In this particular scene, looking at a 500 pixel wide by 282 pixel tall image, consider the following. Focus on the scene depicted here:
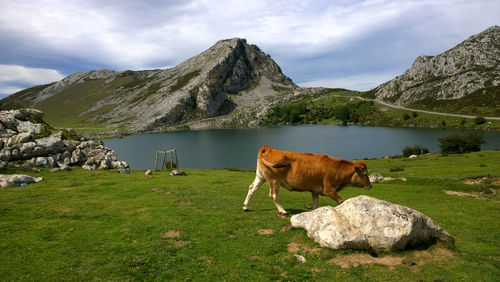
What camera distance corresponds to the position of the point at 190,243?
10.7 m

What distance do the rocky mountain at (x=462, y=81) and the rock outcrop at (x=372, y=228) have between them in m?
158

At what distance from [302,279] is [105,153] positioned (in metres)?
34.5

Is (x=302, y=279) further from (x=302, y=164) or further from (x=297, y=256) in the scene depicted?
(x=302, y=164)

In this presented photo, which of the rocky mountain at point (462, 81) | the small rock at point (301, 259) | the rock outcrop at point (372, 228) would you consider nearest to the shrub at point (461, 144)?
the rock outcrop at point (372, 228)

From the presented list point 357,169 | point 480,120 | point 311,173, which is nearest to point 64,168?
point 311,173

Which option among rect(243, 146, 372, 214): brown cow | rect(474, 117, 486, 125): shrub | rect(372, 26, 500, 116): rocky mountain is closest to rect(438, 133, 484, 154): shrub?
rect(243, 146, 372, 214): brown cow

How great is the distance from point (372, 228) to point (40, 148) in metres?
34.9

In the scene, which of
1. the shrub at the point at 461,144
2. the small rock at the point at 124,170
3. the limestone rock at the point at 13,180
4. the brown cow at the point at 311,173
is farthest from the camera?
the shrub at the point at 461,144

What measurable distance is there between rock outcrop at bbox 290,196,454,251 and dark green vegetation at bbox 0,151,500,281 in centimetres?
39

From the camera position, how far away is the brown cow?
12.6 m

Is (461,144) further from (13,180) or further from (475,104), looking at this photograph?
(475,104)

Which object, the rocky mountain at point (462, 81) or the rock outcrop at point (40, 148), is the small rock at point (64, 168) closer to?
the rock outcrop at point (40, 148)

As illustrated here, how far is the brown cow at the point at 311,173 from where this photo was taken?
12586 mm

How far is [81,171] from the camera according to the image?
3002cm
